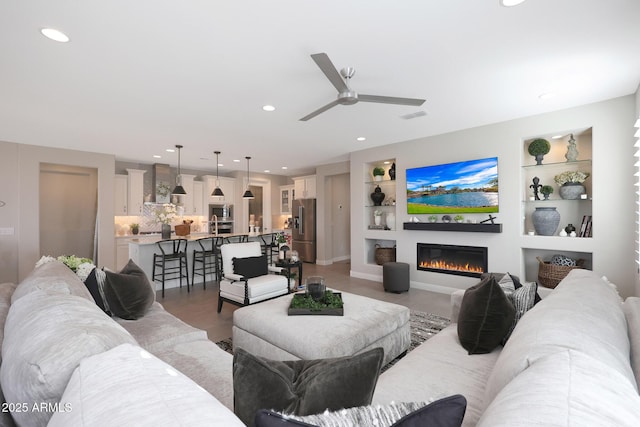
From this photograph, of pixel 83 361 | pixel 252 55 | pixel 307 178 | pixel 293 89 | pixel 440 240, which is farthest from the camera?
pixel 307 178

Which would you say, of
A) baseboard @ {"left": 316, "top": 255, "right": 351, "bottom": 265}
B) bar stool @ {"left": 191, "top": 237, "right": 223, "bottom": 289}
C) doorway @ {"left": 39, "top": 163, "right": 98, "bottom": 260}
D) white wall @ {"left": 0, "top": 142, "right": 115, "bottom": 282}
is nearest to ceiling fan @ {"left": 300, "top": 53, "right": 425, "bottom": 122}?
bar stool @ {"left": 191, "top": 237, "right": 223, "bottom": 289}

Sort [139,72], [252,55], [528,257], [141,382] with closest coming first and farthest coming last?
[141,382] → [252,55] → [139,72] → [528,257]

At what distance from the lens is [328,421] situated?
2.38 ft

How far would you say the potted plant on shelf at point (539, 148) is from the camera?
404 cm

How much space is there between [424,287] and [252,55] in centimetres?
452

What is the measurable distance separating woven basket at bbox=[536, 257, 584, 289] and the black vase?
282 cm

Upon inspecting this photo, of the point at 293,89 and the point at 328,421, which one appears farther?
the point at 293,89

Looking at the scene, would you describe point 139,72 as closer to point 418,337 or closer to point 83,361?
point 83,361

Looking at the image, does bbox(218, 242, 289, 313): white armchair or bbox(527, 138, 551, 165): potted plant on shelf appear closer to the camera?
bbox(218, 242, 289, 313): white armchair

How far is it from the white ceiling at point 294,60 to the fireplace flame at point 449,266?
2.25 m

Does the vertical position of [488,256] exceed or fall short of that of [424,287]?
it exceeds it

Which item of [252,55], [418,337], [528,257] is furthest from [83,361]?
[528,257]

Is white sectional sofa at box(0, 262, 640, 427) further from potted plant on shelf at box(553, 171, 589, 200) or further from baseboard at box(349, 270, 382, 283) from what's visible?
baseboard at box(349, 270, 382, 283)

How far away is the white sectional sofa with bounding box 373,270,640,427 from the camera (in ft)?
2.02
